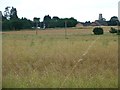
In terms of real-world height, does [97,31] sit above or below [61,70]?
above

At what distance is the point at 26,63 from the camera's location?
24.4 ft

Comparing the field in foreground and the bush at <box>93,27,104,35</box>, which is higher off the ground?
the bush at <box>93,27,104,35</box>

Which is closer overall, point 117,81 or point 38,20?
point 117,81

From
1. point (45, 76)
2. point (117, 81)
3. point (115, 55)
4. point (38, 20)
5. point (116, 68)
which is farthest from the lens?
point (38, 20)

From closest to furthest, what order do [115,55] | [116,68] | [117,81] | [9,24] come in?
1. [117,81]
2. [116,68]
3. [115,55]
4. [9,24]

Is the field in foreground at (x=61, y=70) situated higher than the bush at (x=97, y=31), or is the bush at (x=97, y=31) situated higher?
the bush at (x=97, y=31)

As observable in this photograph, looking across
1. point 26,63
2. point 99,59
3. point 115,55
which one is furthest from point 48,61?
point 115,55

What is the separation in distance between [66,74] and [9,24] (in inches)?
717

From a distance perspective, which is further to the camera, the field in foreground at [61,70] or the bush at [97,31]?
the bush at [97,31]

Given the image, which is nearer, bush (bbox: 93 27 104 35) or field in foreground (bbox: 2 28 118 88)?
field in foreground (bbox: 2 28 118 88)

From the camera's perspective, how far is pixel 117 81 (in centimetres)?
555

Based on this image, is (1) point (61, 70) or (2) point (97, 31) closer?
(1) point (61, 70)

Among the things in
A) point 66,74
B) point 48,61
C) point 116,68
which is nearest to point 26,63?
point 48,61

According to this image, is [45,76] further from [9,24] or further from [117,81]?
[9,24]
